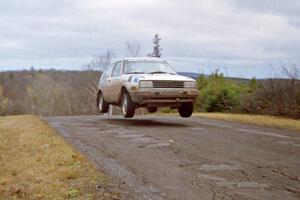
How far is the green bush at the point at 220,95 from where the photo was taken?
20703mm

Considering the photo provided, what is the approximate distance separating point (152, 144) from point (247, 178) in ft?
10.9

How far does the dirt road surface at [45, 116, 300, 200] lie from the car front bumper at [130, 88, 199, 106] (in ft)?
3.63

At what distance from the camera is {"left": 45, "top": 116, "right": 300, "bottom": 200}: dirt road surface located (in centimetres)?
595

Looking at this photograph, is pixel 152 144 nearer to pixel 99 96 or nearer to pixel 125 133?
pixel 125 133

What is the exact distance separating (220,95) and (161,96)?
8304mm

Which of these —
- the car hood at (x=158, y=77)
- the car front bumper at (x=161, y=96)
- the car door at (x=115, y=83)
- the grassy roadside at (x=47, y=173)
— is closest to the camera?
the grassy roadside at (x=47, y=173)

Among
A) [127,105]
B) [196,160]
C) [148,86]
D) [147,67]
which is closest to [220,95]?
[147,67]

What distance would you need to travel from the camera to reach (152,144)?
970cm

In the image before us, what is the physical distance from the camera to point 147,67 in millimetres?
14547

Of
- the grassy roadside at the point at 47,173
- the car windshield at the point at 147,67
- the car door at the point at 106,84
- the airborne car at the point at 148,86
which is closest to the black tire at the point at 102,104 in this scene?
the car door at the point at 106,84

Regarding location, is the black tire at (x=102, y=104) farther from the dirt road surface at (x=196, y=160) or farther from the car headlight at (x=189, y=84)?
the dirt road surface at (x=196, y=160)

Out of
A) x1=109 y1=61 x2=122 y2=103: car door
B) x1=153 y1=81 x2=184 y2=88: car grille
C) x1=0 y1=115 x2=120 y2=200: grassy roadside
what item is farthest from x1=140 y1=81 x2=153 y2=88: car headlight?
x1=0 y1=115 x2=120 y2=200: grassy roadside

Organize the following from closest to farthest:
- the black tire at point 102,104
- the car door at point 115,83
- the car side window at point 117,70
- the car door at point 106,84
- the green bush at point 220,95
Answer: the car door at point 115,83
the car side window at point 117,70
the car door at point 106,84
the black tire at point 102,104
the green bush at point 220,95

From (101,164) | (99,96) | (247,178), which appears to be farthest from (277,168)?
(99,96)
